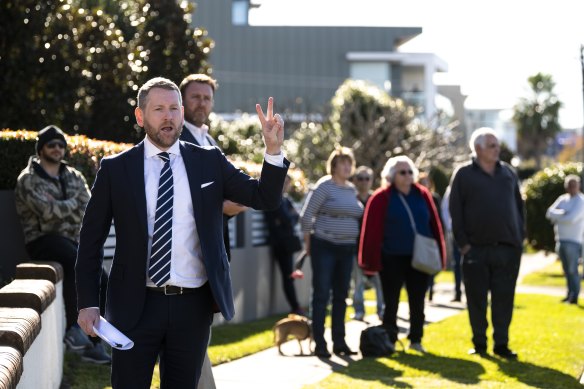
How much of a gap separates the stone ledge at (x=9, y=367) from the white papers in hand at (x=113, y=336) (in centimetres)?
36

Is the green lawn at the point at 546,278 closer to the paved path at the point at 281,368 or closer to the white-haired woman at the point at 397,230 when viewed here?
the paved path at the point at 281,368

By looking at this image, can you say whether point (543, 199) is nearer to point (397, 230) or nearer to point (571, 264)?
point (571, 264)

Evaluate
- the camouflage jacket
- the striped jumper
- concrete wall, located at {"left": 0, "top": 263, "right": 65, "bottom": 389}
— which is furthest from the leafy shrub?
the striped jumper

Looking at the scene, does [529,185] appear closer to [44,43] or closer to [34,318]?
[44,43]

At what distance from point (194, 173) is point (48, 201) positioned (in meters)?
4.10

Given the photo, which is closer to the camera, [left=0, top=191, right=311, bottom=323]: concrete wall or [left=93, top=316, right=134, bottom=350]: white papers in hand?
[left=93, top=316, right=134, bottom=350]: white papers in hand

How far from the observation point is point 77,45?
15055 millimetres

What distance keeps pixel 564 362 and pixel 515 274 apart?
3.16ft

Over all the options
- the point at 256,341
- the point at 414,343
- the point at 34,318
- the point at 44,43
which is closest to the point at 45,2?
the point at 44,43

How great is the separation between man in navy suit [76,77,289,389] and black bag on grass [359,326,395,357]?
582cm

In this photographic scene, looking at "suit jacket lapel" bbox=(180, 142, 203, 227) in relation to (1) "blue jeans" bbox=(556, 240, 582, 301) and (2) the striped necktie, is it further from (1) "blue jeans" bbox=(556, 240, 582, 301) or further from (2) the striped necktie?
(1) "blue jeans" bbox=(556, 240, 582, 301)

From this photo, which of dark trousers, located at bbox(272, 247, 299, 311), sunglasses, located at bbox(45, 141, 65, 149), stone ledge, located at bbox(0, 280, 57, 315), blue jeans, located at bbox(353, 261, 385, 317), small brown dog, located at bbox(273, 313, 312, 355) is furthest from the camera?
dark trousers, located at bbox(272, 247, 299, 311)

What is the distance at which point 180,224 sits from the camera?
5.20 metres

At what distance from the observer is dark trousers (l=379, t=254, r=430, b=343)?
37.2 ft
